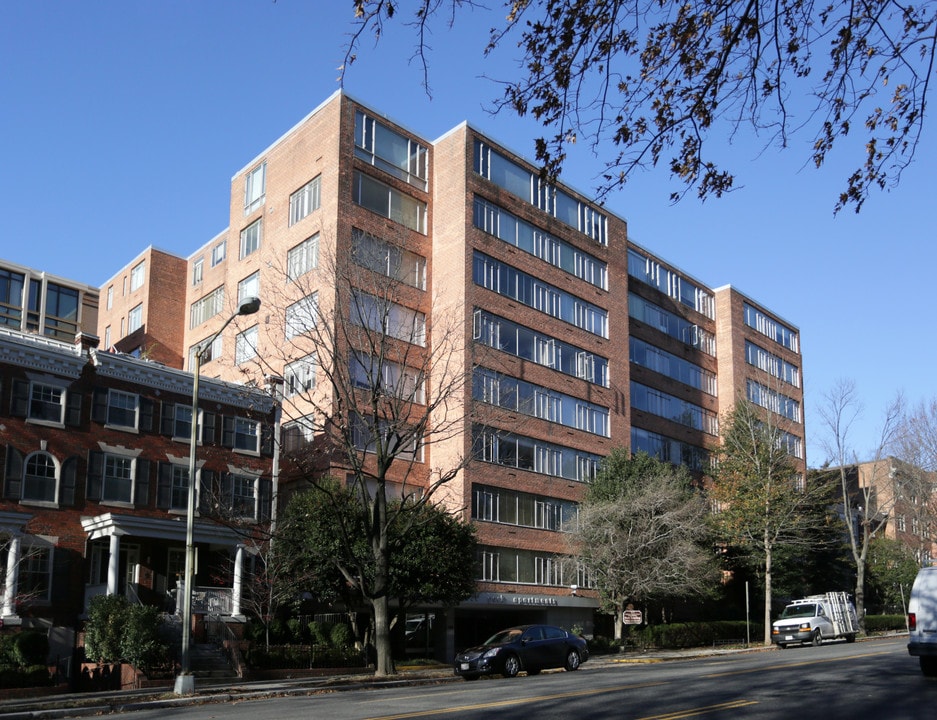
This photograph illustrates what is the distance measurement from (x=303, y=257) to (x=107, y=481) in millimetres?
14427

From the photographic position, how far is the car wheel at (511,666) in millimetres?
28156

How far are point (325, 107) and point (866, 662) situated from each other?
107 ft

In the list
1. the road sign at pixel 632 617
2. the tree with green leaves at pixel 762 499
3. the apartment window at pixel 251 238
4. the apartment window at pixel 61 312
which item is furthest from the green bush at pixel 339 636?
the apartment window at pixel 61 312

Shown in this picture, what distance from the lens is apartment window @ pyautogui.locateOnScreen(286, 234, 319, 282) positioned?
44.2 meters

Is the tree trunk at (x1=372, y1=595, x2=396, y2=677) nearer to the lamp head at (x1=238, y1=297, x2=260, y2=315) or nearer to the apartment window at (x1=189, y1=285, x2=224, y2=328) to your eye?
the lamp head at (x1=238, y1=297, x2=260, y2=315)

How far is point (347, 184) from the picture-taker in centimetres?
4366

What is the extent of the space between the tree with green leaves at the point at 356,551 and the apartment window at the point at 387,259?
26.6ft

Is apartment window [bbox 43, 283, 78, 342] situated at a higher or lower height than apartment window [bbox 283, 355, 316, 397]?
higher

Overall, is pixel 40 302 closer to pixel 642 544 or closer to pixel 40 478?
pixel 40 478

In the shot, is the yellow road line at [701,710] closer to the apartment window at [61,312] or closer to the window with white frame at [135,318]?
the window with white frame at [135,318]

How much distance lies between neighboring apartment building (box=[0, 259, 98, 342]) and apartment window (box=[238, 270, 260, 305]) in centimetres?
1231

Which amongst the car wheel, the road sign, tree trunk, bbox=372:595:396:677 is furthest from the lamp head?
the road sign

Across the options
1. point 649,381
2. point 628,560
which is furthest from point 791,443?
point 628,560

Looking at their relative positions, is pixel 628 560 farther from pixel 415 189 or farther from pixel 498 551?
pixel 415 189
